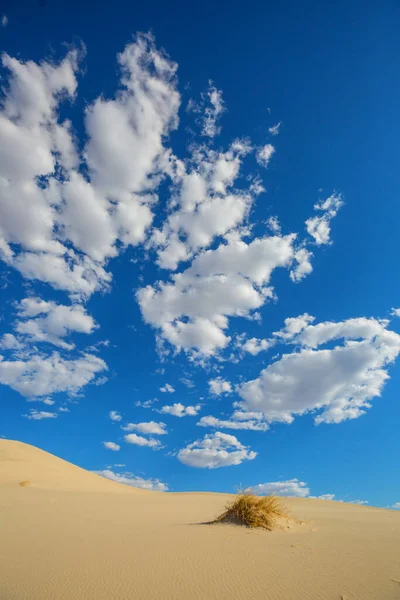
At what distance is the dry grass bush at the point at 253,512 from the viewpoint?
538cm

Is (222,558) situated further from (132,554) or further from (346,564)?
(346,564)

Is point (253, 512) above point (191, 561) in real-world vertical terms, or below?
above

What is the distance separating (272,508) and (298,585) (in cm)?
304

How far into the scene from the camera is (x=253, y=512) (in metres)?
5.46

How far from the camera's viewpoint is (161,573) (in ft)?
10.3

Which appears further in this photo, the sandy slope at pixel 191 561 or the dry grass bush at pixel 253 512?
the dry grass bush at pixel 253 512

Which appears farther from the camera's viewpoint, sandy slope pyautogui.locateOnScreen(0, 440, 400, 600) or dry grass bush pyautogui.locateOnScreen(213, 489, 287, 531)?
dry grass bush pyautogui.locateOnScreen(213, 489, 287, 531)

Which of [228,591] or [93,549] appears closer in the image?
[228,591]

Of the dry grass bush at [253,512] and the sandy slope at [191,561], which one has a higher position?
the dry grass bush at [253,512]

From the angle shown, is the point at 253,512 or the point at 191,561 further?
the point at 253,512

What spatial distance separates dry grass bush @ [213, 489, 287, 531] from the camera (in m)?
5.38

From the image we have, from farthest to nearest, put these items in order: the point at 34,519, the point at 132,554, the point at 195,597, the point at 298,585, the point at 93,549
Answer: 1. the point at 34,519
2. the point at 93,549
3. the point at 132,554
4. the point at 298,585
5. the point at 195,597

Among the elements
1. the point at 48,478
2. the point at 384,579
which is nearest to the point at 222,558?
the point at 384,579

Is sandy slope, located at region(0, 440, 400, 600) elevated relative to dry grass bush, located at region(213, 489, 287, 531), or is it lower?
lower
